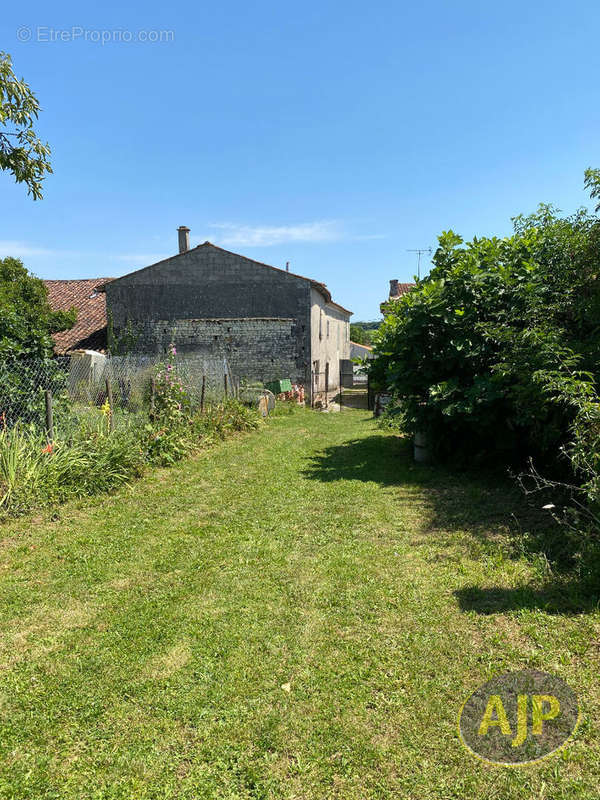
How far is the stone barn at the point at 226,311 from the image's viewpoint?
2023 cm

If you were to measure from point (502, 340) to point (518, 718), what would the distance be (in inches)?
202

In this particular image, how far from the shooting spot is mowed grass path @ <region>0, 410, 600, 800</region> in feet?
7.69

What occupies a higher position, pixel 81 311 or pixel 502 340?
pixel 81 311

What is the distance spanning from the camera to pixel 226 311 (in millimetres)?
20469

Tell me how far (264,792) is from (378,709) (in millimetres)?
750

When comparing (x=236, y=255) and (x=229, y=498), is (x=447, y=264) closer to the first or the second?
(x=229, y=498)

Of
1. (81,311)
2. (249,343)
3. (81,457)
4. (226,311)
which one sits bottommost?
(81,457)

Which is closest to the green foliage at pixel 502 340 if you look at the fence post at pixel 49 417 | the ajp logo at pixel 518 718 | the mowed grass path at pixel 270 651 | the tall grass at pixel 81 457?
the mowed grass path at pixel 270 651

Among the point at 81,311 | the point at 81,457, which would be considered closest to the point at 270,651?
the point at 81,457

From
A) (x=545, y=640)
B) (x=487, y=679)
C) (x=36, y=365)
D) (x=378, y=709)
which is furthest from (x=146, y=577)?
(x=36, y=365)

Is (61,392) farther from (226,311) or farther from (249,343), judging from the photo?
(226,311)

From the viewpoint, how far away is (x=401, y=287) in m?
41.4

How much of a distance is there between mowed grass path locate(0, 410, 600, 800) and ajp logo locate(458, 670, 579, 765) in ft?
0.21

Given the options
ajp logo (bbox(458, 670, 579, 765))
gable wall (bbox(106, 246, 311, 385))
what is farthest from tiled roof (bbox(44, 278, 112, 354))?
ajp logo (bbox(458, 670, 579, 765))
